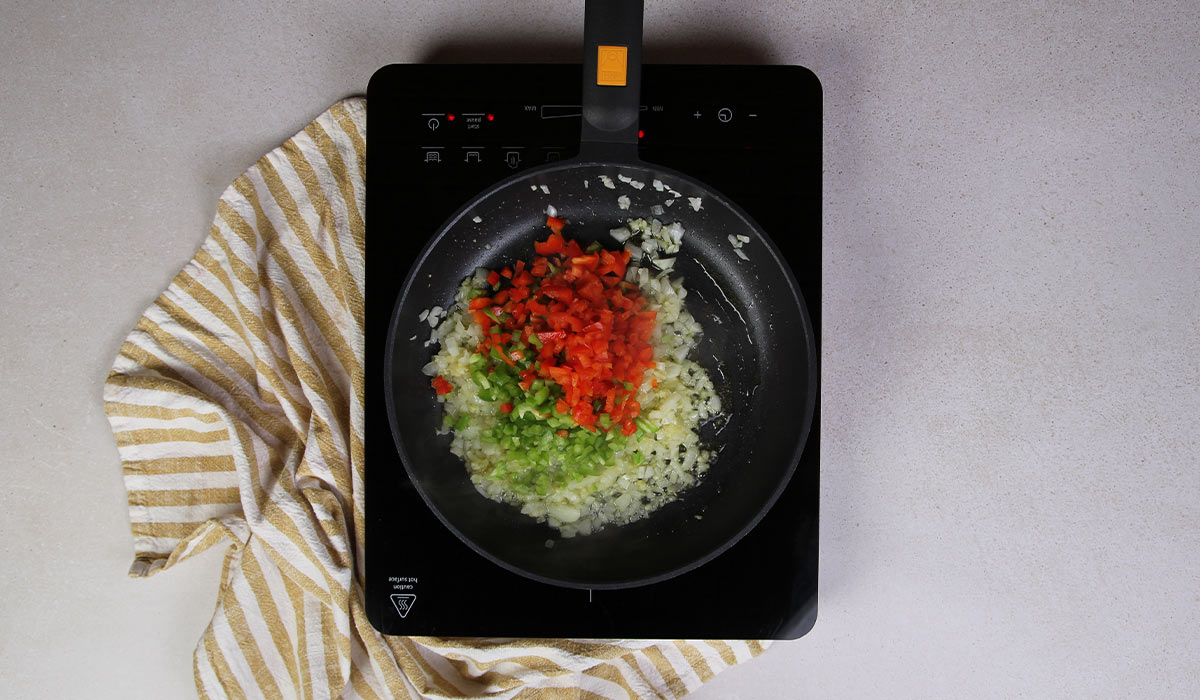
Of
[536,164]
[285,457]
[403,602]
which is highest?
[536,164]

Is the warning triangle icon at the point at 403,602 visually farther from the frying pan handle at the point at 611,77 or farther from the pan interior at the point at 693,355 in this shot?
the frying pan handle at the point at 611,77

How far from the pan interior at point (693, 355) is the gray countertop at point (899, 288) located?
10 centimetres

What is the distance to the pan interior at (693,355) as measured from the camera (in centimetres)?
93

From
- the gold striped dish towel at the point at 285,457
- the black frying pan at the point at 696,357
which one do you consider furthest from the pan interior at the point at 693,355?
the gold striped dish towel at the point at 285,457

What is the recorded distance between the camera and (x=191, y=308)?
3.25ft

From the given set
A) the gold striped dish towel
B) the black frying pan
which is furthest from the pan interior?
the gold striped dish towel

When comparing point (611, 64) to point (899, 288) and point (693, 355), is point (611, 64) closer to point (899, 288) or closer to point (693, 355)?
point (693, 355)

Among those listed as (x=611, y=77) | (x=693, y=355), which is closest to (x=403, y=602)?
(x=693, y=355)

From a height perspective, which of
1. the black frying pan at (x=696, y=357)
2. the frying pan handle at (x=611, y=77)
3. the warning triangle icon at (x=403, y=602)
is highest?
the frying pan handle at (x=611, y=77)

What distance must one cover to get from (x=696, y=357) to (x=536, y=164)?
31 centimetres

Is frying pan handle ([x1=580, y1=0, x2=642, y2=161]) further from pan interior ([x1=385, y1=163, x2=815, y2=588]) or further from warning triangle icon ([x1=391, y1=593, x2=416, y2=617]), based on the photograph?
warning triangle icon ([x1=391, y1=593, x2=416, y2=617])

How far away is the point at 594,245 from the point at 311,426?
0.42 m

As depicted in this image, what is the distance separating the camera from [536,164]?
0.93 metres

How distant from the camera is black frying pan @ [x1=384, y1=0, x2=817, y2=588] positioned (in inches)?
36.2
